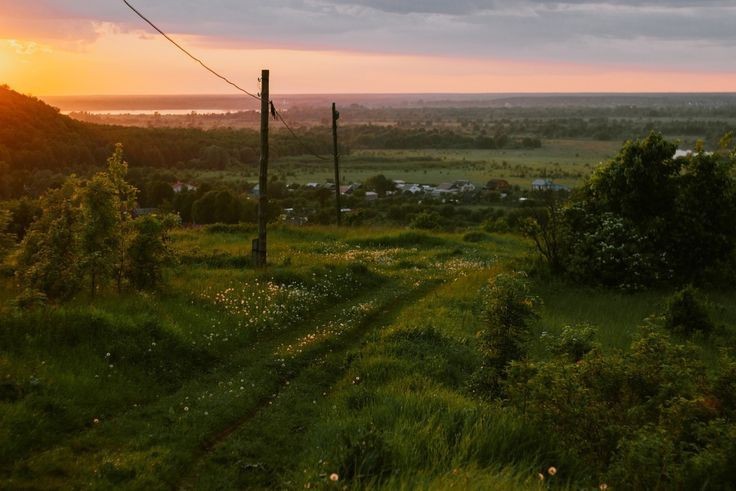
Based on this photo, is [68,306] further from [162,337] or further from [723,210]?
[723,210]

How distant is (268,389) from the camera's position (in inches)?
408

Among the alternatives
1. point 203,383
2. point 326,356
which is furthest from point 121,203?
point 326,356

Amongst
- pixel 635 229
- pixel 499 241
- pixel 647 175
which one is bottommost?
pixel 499 241

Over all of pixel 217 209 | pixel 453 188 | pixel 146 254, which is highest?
pixel 146 254

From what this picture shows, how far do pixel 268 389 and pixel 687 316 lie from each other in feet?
37.5

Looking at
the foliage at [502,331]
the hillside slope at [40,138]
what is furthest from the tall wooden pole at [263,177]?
the hillside slope at [40,138]

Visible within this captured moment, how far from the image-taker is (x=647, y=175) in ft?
A: 71.9

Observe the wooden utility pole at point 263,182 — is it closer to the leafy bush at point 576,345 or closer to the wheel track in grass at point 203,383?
the wheel track in grass at point 203,383

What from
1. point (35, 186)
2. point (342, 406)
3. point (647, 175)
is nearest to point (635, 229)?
point (647, 175)

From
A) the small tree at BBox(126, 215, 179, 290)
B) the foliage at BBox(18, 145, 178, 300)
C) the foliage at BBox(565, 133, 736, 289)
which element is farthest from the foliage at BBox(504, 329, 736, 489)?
the foliage at BBox(565, 133, 736, 289)

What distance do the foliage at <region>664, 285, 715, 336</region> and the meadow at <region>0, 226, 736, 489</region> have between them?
0.89 m

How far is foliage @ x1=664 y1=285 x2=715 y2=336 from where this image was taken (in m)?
15.4

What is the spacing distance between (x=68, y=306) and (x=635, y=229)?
18128mm

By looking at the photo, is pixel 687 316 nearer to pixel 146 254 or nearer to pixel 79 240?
pixel 146 254
